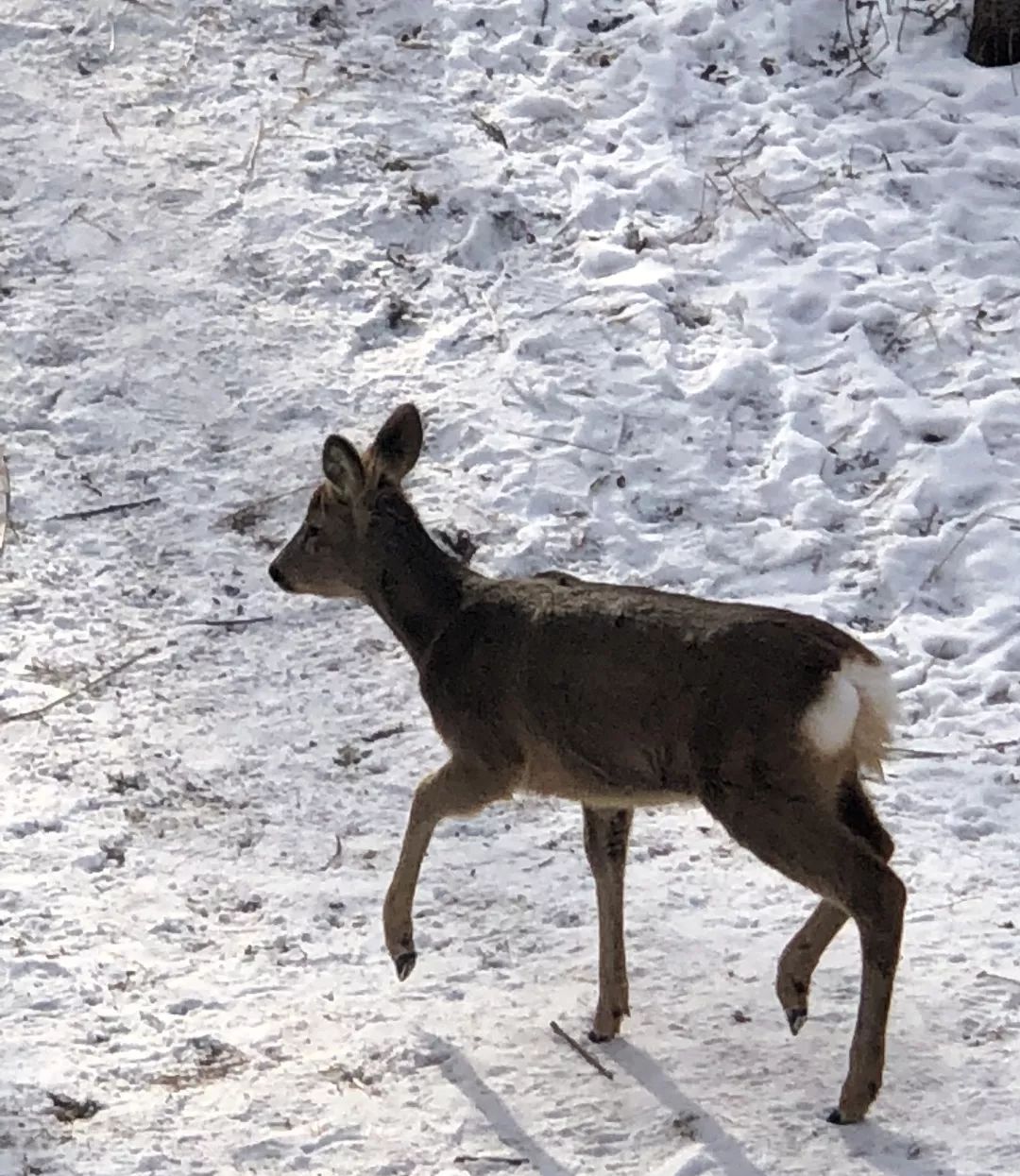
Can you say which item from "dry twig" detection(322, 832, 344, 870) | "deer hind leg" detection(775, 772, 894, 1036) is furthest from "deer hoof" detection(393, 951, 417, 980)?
"deer hind leg" detection(775, 772, 894, 1036)

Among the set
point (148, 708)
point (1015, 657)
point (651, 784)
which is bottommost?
point (148, 708)

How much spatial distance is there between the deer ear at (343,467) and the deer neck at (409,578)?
9 cm

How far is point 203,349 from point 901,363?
3.13 meters

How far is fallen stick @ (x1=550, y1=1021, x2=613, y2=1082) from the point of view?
17.5ft

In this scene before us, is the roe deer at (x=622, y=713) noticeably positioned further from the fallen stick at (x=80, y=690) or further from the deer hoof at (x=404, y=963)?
the fallen stick at (x=80, y=690)

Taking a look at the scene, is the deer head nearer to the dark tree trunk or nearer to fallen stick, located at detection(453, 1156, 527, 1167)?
fallen stick, located at detection(453, 1156, 527, 1167)

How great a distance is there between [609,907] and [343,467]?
1.53m

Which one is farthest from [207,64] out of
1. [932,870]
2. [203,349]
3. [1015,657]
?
[932,870]

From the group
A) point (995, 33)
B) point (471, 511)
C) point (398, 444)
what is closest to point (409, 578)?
point (398, 444)

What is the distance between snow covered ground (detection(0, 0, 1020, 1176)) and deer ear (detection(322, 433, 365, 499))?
4.03 feet

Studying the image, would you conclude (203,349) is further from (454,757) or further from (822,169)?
(454,757)

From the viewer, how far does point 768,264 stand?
929cm

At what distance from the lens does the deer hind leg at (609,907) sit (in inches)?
216

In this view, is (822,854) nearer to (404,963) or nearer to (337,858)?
(404,963)
